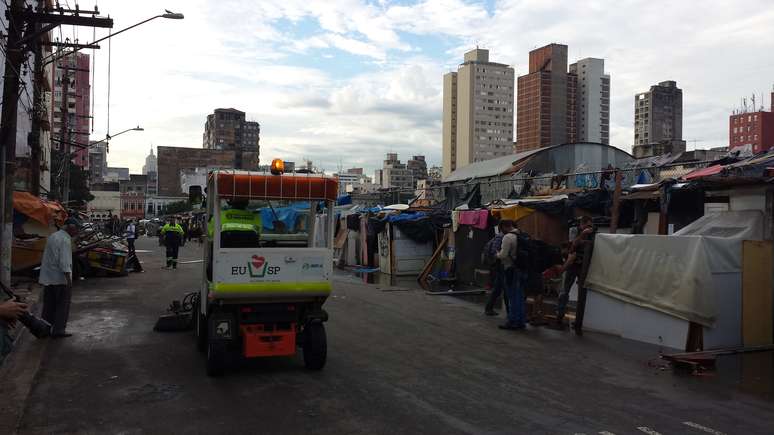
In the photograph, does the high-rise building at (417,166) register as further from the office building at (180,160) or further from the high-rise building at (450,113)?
the office building at (180,160)

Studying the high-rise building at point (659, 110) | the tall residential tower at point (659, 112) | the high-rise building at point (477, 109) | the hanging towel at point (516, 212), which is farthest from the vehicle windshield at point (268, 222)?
the high-rise building at point (477, 109)

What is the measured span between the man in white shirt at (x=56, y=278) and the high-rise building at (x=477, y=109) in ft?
440

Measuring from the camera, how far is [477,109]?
5704 inches

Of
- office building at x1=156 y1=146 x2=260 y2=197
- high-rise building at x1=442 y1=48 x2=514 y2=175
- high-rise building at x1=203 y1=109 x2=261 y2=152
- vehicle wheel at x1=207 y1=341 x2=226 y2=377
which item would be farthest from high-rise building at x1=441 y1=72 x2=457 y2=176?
vehicle wheel at x1=207 y1=341 x2=226 y2=377

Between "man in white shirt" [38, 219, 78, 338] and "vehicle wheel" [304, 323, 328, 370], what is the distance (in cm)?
448

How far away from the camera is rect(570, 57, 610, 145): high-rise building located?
115312 mm

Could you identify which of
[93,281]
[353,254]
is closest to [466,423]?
[93,281]

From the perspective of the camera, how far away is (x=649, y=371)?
7852mm

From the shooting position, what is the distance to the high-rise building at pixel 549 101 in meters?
111

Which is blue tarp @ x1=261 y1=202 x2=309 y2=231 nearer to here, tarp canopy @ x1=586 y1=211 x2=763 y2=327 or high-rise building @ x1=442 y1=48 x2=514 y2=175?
tarp canopy @ x1=586 y1=211 x2=763 y2=327

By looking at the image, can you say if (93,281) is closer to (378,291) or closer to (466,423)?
(378,291)

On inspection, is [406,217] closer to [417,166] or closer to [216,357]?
[216,357]

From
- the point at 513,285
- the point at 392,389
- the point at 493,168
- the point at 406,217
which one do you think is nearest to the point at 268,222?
the point at 392,389

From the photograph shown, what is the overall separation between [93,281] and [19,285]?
2.42 m
